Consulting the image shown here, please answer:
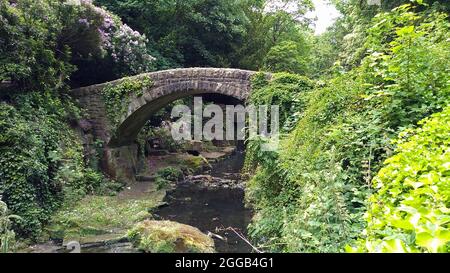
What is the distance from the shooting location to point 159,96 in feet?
34.9

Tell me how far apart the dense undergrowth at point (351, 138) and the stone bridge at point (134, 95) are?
13.1 feet

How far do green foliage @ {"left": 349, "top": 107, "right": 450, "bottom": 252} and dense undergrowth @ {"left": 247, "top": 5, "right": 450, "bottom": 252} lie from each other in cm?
7

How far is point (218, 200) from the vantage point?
10617 mm

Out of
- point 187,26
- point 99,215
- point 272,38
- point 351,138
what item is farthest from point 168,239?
point 272,38

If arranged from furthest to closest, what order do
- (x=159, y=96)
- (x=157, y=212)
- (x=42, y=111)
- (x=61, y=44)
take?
1. (x=159, y=96)
2. (x=61, y=44)
3. (x=157, y=212)
4. (x=42, y=111)

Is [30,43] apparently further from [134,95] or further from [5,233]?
[5,233]

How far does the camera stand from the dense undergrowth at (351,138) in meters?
3.26

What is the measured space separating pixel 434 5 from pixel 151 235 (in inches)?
281

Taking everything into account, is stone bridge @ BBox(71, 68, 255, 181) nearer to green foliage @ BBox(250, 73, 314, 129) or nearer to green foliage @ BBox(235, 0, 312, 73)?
green foliage @ BBox(250, 73, 314, 129)

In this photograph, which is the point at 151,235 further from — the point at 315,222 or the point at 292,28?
the point at 292,28

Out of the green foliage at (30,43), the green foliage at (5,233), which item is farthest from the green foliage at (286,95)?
the green foliage at (5,233)

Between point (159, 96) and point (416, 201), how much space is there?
30.5ft

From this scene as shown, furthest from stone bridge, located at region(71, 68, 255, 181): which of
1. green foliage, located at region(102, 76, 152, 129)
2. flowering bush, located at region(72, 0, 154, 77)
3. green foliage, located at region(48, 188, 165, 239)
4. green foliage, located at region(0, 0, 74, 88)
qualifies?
green foliage, located at region(48, 188, 165, 239)

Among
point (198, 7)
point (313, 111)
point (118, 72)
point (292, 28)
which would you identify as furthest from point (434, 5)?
point (292, 28)
